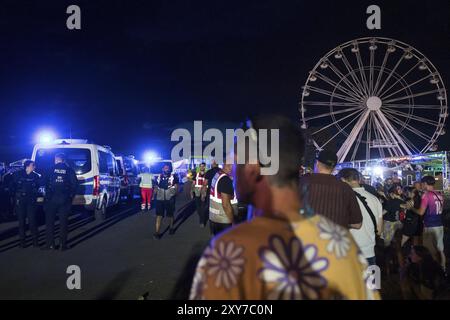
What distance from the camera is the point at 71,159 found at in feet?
36.6

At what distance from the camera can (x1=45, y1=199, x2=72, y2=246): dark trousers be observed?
7841 millimetres

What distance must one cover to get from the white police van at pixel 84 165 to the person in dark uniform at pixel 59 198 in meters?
2.50

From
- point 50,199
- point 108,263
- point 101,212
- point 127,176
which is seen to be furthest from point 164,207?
point 127,176

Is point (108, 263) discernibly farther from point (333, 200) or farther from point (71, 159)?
point (71, 159)

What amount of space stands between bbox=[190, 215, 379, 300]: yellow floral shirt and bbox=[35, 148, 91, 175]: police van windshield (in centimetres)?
1031

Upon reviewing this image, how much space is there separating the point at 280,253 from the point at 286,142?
44 centimetres

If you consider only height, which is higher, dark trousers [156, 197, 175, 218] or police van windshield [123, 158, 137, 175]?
police van windshield [123, 158, 137, 175]

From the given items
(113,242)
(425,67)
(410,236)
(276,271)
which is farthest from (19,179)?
(425,67)

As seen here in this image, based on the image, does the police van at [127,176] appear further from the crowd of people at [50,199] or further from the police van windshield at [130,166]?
the crowd of people at [50,199]

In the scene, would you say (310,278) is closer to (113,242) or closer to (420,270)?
(420,270)

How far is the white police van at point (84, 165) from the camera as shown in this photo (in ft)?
35.3

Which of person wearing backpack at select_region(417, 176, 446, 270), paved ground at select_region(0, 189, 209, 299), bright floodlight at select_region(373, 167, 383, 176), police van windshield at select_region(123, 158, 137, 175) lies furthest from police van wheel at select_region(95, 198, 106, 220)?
bright floodlight at select_region(373, 167, 383, 176)

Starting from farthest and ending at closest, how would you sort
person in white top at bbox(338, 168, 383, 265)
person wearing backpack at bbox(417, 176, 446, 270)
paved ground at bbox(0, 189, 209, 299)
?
1. person wearing backpack at bbox(417, 176, 446, 270)
2. paved ground at bbox(0, 189, 209, 299)
3. person in white top at bbox(338, 168, 383, 265)

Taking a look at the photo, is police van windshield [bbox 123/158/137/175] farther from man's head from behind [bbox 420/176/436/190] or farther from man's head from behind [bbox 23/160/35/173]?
man's head from behind [bbox 420/176/436/190]
